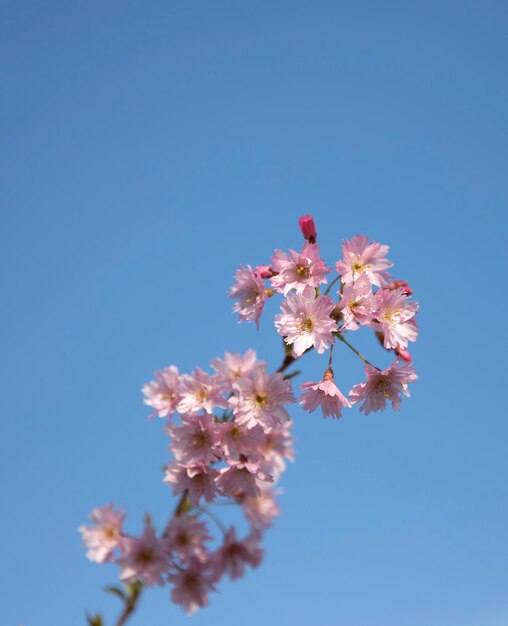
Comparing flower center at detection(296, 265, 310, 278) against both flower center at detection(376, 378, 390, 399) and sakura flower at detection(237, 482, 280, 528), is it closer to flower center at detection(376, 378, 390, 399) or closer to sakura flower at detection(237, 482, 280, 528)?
flower center at detection(376, 378, 390, 399)

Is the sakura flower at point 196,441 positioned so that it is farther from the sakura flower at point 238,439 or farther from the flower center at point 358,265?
the flower center at point 358,265

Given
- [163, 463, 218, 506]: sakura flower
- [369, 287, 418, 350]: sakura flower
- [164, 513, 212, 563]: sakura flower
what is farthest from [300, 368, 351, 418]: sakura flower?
[164, 513, 212, 563]: sakura flower

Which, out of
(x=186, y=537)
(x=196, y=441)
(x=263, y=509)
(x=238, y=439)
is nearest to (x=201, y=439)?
(x=196, y=441)

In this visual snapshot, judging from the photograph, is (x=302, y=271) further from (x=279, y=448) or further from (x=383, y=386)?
(x=279, y=448)

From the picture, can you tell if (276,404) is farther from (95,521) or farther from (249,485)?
(95,521)

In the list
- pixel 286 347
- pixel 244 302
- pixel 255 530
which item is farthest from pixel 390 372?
pixel 255 530

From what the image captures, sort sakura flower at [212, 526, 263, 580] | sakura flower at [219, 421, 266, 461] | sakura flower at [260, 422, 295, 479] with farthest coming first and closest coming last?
sakura flower at [260, 422, 295, 479]
sakura flower at [212, 526, 263, 580]
sakura flower at [219, 421, 266, 461]

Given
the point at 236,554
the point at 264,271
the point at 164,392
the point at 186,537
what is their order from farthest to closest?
the point at 236,554 < the point at 164,392 < the point at 186,537 < the point at 264,271
